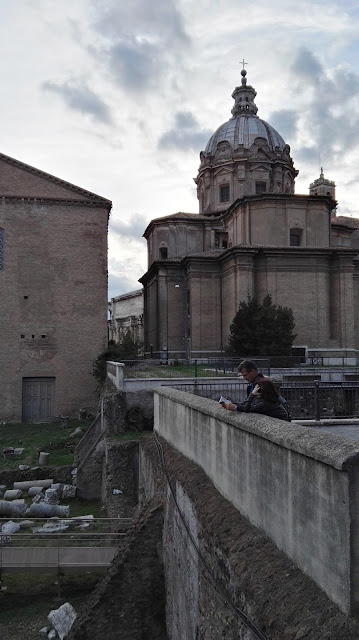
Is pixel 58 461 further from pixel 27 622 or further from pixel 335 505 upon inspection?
pixel 335 505

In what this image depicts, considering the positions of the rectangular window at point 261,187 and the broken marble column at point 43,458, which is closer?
the broken marble column at point 43,458

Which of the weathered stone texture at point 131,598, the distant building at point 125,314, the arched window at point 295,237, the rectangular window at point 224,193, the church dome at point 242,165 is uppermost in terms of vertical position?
the church dome at point 242,165

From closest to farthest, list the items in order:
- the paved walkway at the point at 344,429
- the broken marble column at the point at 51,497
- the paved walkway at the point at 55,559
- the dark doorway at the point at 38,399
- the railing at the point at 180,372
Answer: the paved walkway at the point at 344,429, the paved walkway at the point at 55,559, the broken marble column at the point at 51,497, the railing at the point at 180,372, the dark doorway at the point at 38,399

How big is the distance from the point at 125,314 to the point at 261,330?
142 ft

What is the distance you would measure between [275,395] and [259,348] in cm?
2292

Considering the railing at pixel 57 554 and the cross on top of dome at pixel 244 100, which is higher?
the cross on top of dome at pixel 244 100

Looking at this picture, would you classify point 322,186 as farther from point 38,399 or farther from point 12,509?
point 12,509

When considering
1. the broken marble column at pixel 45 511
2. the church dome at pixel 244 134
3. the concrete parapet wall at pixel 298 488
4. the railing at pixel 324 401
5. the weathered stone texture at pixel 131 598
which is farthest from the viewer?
the church dome at pixel 244 134

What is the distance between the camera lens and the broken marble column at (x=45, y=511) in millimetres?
13539

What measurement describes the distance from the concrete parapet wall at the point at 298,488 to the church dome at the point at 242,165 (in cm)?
3734

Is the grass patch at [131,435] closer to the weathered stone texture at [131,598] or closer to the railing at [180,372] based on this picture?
the railing at [180,372]

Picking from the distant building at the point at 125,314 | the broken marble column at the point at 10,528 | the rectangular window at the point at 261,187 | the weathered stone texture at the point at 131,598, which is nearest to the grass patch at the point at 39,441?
the broken marble column at the point at 10,528

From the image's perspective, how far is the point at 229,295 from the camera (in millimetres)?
33281

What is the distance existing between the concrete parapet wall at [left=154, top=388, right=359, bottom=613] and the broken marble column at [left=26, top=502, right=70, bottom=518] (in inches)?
→ 344
